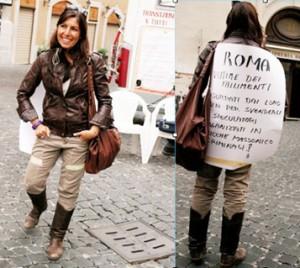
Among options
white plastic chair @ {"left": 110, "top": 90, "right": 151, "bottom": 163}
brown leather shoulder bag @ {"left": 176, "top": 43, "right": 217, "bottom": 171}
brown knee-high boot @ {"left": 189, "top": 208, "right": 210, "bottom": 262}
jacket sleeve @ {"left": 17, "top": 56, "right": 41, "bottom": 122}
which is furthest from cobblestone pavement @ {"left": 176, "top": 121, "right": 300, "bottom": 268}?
white plastic chair @ {"left": 110, "top": 90, "right": 151, "bottom": 163}

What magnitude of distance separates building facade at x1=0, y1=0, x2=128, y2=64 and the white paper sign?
277 centimetres

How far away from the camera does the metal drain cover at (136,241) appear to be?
265 cm

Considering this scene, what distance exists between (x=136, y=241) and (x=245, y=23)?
1351 mm

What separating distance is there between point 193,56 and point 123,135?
3.79 meters

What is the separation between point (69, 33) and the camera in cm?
229

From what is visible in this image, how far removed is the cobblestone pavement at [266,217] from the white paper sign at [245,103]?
0.98 feet

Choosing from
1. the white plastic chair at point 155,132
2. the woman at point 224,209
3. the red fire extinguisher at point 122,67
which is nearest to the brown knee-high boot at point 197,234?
the woman at point 224,209

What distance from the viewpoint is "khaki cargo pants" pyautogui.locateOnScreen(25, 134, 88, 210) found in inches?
94.5

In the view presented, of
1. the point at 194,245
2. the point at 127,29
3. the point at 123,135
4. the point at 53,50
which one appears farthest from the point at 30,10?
the point at 194,245

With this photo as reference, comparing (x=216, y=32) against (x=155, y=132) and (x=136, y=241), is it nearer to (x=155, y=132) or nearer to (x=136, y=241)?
(x=136, y=241)

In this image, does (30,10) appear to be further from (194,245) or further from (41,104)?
(194,245)

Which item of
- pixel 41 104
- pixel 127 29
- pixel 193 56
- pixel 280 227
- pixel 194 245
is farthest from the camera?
pixel 127 29

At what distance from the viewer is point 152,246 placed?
277 centimetres

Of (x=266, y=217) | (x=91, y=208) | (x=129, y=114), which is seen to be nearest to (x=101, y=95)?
(x=91, y=208)
